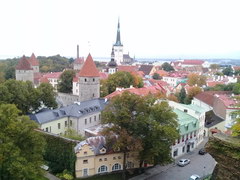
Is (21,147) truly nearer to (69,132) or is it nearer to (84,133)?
(69,132)

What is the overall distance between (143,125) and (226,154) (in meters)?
13.1

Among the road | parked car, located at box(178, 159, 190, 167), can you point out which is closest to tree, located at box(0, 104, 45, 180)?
the road

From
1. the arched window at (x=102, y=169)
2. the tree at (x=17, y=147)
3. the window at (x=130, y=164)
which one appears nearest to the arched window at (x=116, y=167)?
the arched window at (x=102, y=169)

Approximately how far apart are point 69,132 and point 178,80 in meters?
61.4

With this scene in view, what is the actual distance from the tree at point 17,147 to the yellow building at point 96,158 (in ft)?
14.2

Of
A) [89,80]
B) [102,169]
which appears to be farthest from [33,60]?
[102,169]

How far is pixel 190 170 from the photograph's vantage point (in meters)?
25.0

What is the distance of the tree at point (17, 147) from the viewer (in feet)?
54.5

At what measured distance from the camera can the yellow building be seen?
22125 mm

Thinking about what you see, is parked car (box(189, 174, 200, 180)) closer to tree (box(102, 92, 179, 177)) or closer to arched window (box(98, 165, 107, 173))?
tree (box(102, 92, 179, 177))

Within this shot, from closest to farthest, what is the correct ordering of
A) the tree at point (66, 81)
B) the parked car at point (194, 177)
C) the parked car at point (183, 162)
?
the parked car at point (194, 177) → the parked car at point (183, 162) → the tree at point (66, 81)

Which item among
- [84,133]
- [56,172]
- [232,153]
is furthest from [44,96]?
[232,153]

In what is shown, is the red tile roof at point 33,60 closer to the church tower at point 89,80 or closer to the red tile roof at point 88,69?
the church tower at point 89,80

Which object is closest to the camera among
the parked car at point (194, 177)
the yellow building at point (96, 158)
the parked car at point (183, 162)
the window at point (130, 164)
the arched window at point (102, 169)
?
the yellow building at point (96, 158)
